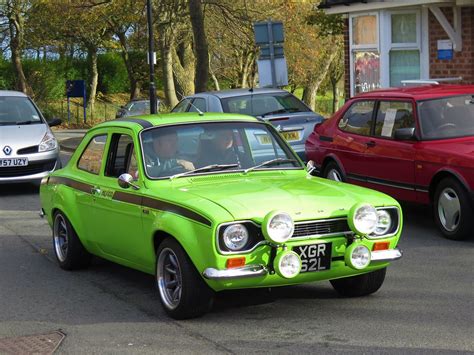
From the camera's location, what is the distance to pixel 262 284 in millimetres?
6391

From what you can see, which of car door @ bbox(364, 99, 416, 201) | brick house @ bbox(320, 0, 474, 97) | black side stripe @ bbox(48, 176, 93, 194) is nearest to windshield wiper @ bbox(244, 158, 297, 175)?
black side stripe @ bbox(48, 176, 93, 194)

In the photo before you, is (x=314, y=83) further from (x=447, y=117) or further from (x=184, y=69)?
(x=447, y=117)

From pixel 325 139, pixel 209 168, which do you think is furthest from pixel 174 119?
pixel 325 139

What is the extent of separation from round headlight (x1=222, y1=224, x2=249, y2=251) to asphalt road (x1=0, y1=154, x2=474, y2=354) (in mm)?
595

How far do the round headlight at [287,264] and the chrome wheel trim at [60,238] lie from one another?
10.3 ft

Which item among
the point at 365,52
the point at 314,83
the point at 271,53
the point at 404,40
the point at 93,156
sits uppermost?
→ the point at 404,40

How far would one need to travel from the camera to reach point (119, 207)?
7559 mm

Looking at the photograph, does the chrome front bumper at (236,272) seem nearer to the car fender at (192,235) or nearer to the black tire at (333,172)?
the car fender at (192,235)

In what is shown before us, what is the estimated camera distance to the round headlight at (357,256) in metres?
6.52

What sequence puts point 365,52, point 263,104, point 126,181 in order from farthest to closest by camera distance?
point 365,52 → point 263,104 → point 126,181

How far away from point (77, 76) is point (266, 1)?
1796 centimetres

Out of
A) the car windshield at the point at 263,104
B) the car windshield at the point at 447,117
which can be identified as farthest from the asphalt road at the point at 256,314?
the car windshield at the point at 263,104

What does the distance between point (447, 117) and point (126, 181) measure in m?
4.66

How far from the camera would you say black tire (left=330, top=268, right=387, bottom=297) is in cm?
716
